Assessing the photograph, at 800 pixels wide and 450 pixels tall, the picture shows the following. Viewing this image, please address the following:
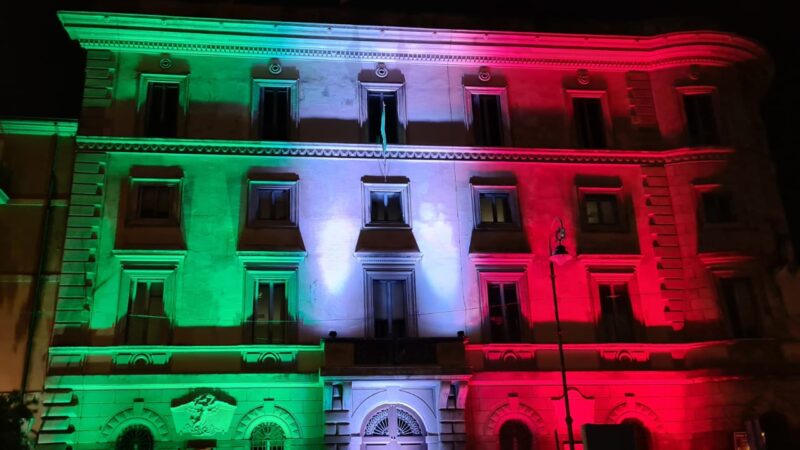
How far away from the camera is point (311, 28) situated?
3152 cm

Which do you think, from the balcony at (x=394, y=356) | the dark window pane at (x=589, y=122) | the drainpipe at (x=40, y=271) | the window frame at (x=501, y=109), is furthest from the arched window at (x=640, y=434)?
the drainpipe at (x=40, y=271)

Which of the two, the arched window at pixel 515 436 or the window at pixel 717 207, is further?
the window at pixel 717 207

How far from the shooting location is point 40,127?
100 ft

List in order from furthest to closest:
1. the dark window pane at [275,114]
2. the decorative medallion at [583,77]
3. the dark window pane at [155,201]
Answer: the decorative medallion at [583,77]
the dark window pane at [275,114]
the dark window pane at [155,201]

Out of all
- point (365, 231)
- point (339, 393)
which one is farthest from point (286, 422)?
point (365, 231)

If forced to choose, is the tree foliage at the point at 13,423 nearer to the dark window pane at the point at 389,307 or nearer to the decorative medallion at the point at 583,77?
the dark window pane at the point at 389,307

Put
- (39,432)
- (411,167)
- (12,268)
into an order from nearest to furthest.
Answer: (39,432)
(12,268)
(411,167)

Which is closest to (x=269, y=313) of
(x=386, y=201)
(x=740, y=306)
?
(x=386, y=201)

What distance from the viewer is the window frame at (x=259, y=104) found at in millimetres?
30484

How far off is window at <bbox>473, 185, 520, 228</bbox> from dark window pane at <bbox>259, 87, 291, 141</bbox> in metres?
8.11

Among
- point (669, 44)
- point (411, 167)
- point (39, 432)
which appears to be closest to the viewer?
point (39, 432)

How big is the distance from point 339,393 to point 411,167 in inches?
376

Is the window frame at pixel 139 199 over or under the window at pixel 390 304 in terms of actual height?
over

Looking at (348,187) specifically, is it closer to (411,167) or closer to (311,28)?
(411,167)
